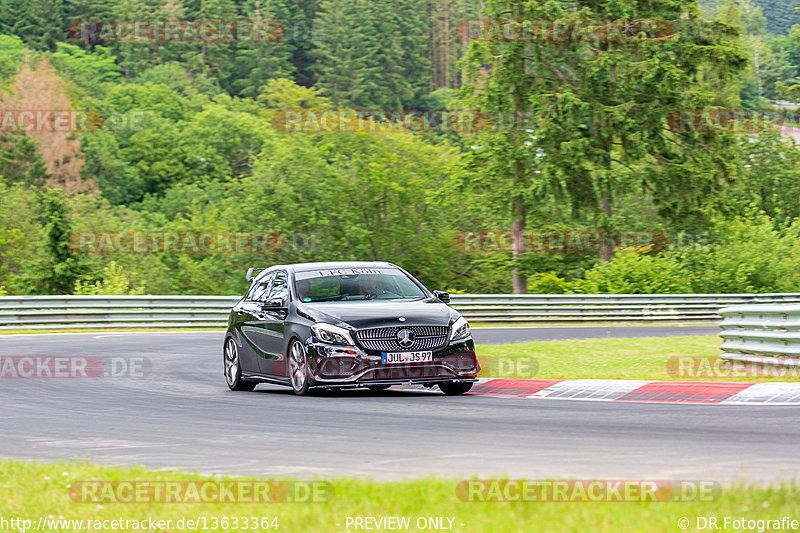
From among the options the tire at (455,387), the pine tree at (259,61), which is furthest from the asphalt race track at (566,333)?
the pine tree at (259,61)

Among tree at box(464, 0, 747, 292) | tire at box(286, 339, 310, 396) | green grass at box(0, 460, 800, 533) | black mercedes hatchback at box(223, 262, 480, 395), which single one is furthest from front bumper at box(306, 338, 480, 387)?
tree at box(464, 0, 747, 292)

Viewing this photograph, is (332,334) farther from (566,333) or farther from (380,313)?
(566,333)

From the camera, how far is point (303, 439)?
29.5 feet

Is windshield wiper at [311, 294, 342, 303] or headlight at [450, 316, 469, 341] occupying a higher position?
windshield wiper at [311, 294, 342, 303]

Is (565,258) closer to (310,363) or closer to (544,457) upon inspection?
(310,363)

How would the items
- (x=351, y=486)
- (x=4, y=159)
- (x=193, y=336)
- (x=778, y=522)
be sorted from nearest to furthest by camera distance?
(x=778, y=522) → (x=351, y=486) → (x=193, y=336) → (x=4, y=159)

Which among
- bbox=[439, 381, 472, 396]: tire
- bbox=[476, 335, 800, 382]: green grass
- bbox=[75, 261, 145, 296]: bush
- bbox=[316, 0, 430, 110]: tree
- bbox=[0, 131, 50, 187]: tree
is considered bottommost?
bbox=[75, 261, 145, 296]: bush

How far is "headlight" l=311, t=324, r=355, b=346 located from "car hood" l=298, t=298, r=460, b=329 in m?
0.09

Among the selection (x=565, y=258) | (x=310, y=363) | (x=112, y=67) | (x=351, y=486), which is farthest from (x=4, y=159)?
(x=351, y=486)

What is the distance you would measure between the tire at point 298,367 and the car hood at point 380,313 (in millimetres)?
427

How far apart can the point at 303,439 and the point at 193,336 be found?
18.0 m

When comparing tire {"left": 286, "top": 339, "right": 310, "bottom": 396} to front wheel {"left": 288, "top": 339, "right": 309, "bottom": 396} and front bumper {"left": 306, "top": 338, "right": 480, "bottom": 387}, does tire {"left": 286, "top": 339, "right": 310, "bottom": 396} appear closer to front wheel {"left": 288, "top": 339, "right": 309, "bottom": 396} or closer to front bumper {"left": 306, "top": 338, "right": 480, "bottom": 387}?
front wheel {"left": 288, "top": 339, "right": 309, "bottom": 396}

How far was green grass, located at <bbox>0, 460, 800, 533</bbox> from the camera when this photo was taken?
5.29 metres

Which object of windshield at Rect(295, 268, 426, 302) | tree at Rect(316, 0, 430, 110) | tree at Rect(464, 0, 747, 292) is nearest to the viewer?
windshield at Rect(295, 268, 426, 302)
